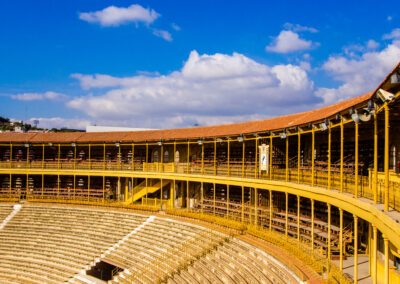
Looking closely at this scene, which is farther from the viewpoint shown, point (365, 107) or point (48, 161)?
point (48, 161)

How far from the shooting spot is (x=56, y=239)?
2491 cm

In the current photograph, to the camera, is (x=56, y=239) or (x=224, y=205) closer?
(x=56, y=239)

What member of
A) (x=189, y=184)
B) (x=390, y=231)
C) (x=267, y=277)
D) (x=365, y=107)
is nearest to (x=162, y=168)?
(x=189, y=184)

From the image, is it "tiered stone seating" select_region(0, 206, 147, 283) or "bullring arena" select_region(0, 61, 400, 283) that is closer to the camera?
"bullring arena" select_region(0, 61, 400, 283)

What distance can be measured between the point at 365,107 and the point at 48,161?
31079 mm

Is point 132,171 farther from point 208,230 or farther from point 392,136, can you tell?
point 392,136

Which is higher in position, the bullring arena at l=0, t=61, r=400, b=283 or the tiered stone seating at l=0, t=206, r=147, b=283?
the bullring arena at l=0, t=61, r=400, b=283

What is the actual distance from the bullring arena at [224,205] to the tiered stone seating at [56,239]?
0.09 m

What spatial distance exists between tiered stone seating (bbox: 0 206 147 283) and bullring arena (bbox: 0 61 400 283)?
9 centimetres

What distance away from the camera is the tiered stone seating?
2161 centimetres

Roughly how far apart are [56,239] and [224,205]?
11.7m

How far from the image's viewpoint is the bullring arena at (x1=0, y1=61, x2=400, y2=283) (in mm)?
12719

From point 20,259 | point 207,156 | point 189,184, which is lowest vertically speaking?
point 20,259

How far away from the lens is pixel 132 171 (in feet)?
98.6
